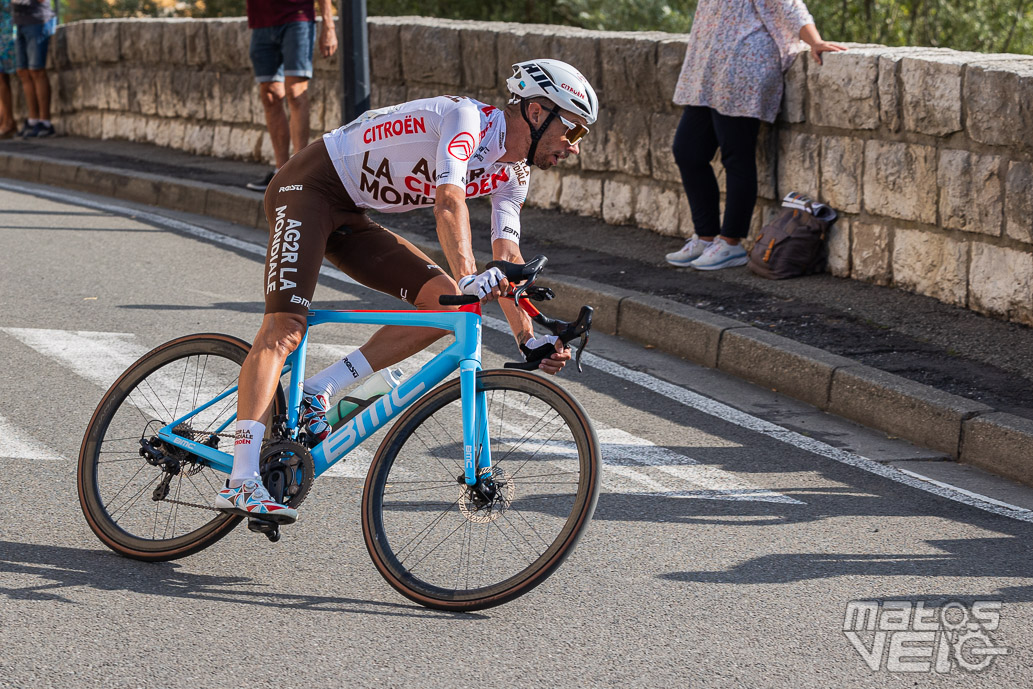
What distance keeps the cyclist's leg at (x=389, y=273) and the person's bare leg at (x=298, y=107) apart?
240 inches

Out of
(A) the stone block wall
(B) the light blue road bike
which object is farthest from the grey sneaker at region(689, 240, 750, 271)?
(B) the light blue road bike

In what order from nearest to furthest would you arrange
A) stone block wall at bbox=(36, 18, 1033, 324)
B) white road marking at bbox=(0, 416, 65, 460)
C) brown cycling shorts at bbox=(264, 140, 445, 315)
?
brown cycling shorts at bbox=(264, 140, 445, 315) → white road marking at bbox=(0, 416, 65, 460) → stone block wall at bbox=(36, 18, 1033, 324)

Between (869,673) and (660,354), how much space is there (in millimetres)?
3456

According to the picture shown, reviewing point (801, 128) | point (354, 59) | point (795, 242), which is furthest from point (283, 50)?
point (795, 242)

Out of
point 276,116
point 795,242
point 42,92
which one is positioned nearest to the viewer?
point 795,242

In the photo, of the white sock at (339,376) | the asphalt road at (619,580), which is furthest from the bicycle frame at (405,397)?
the asphalt road at (619,580)

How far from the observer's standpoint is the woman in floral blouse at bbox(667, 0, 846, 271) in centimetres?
754

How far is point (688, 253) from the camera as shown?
798cm

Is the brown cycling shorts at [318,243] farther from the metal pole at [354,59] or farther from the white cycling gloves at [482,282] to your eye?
the metal pole at [354,59]

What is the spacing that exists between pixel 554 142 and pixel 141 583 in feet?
5.83

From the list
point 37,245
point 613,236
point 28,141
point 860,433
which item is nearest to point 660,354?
point 860,433

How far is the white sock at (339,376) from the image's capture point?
13.5 ft

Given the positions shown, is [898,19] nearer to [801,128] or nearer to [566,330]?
[801,128]

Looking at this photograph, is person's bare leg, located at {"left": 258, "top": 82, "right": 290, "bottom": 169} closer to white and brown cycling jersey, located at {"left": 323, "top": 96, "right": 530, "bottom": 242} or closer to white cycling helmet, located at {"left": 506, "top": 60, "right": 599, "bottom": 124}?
white and brown cycling jersey, located at {"left": 323, "top": 96, "right": 530, "bottom": 242}
